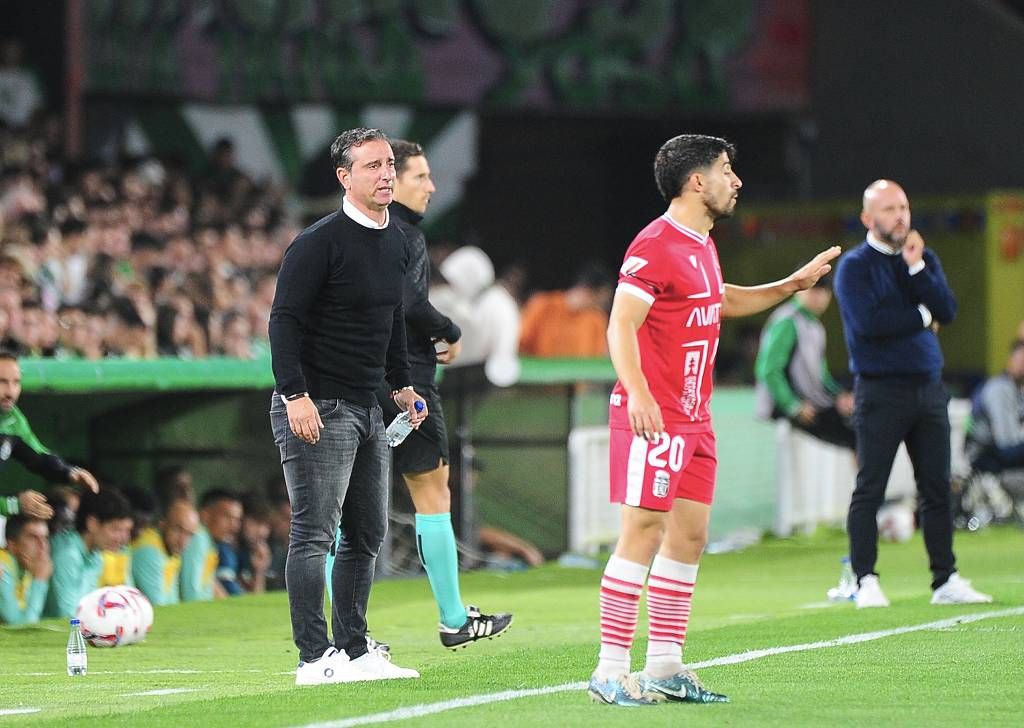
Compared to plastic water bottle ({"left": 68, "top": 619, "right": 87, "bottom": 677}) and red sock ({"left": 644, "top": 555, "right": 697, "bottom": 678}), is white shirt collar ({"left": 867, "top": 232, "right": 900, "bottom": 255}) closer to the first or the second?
red sock ({"left": 644, "top": 555, "right": 697, "bottom": 678})

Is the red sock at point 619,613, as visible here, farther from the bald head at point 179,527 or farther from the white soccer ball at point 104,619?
the bald head at point 179,527

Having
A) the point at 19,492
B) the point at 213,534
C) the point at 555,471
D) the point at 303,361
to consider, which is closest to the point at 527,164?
the point at 555,471

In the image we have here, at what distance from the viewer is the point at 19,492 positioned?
1098cm

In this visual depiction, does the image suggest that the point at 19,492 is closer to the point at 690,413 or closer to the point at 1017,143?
the point at 690,413

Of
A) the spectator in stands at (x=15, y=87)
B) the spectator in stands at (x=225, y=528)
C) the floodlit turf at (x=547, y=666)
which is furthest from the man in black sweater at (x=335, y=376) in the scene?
the spectator in stands at (x=15, y=87)

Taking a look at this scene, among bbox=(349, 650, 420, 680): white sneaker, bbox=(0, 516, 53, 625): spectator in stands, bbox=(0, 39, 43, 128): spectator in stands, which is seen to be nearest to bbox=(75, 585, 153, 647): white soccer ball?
bbox=(0, 516, 53, 625): spectator in stands

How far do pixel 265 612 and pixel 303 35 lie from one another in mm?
15001

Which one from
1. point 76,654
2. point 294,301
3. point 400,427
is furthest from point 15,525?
point 294,301

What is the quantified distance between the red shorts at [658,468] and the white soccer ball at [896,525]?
999 cm

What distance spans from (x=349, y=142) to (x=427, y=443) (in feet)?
5.72

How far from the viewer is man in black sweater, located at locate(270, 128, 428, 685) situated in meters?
7.62

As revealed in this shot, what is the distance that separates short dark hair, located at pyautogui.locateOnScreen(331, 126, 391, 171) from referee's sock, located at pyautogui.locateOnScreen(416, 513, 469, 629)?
6.39 feet

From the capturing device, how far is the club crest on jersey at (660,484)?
277 inches

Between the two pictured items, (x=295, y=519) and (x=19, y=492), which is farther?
(x=19, y=492)
